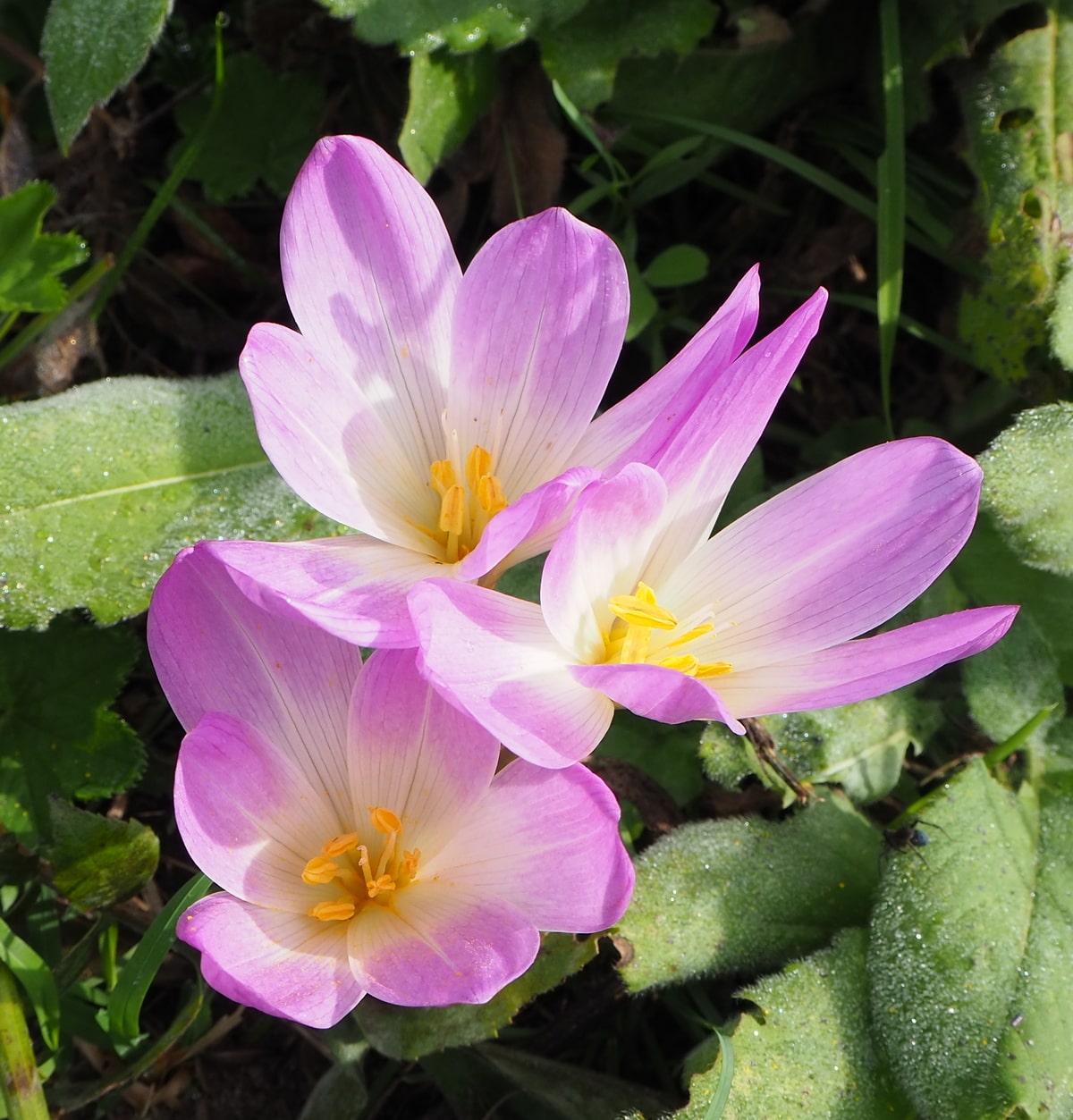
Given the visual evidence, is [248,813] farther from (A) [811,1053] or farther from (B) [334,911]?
(A) [811,1053]

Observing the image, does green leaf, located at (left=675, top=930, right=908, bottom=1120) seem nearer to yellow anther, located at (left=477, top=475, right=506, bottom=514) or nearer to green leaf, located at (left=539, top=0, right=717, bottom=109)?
yellow anther, located at (left=477, top=475, right=506, bottom=514)

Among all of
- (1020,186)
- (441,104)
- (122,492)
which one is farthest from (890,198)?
(122,492)

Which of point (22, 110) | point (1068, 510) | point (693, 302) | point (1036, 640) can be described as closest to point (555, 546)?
point (1068, 510)

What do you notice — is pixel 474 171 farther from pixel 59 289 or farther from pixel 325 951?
pixel 325 951

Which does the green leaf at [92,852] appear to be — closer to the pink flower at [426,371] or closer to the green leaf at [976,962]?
the pink flower at [426,371]

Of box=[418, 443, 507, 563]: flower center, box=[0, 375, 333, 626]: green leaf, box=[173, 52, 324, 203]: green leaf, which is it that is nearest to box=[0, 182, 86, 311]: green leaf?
box=[0, 375, 333, 626]: green leaf

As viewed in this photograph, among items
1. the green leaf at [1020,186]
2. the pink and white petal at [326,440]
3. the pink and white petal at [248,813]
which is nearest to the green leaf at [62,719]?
the pink and white petal at [248,813]
